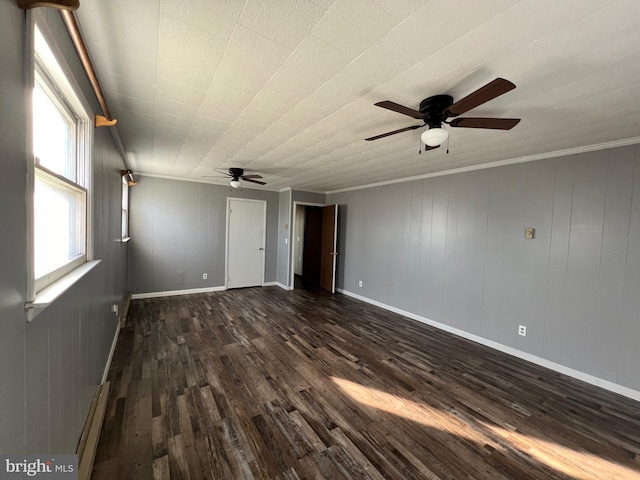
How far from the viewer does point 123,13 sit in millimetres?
1233

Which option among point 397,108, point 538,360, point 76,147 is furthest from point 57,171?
point 538,360

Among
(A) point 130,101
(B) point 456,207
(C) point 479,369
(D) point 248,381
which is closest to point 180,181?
(A) point 130,101

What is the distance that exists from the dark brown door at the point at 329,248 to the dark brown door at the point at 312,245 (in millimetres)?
780

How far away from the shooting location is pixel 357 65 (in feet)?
5.06

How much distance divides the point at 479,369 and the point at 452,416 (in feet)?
3.37

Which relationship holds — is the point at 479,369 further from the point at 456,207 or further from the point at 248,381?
the point at 248,381

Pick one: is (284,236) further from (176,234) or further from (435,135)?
(435,135)

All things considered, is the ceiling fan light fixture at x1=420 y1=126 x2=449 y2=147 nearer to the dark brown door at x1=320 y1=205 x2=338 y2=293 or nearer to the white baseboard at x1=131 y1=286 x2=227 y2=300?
the dark brown door at x1=320 y1=205 x2=338 y2=293

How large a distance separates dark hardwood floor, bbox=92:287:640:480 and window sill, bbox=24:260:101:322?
Answer: 1.16 metres

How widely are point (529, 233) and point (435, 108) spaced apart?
2291mm

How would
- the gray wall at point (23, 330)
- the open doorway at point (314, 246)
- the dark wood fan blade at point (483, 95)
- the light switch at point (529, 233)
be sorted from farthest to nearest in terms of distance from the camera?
the open doorway at point (314, 246), the light switch at point (529, 233), the dark wood fan blade at point (483, 95), the gray wall at point (23, 330)

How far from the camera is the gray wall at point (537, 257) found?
2.54 metres

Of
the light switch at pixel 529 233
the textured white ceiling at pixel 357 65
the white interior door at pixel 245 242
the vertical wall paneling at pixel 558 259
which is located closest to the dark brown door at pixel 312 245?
the white interior door at pixel 245 242

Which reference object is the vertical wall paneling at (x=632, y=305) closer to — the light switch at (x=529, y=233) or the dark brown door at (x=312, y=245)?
the light switch at (x=529, y=233)
